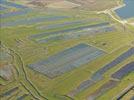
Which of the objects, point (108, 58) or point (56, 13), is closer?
point (108, 58)

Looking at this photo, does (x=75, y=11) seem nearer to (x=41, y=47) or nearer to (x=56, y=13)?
(x=56, y=13)

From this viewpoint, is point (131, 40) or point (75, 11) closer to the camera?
point (131, 40)

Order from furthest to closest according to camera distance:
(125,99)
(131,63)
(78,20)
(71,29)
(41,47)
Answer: (78,20)
(71,29)
(41,47)
(131,63)
(125,99)

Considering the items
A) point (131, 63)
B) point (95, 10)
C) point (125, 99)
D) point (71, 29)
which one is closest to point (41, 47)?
point (71, 29)

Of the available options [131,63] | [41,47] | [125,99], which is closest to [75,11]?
[41,47]

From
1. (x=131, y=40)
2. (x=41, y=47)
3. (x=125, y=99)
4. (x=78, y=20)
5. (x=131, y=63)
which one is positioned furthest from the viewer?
(x=78, y=20)

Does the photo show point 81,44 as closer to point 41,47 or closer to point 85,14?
point 41,47

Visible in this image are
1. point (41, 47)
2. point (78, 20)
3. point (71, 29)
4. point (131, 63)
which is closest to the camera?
point (131, 63)

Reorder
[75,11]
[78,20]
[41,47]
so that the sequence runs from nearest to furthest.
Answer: [41,47]
[78,20]
[75,11]
